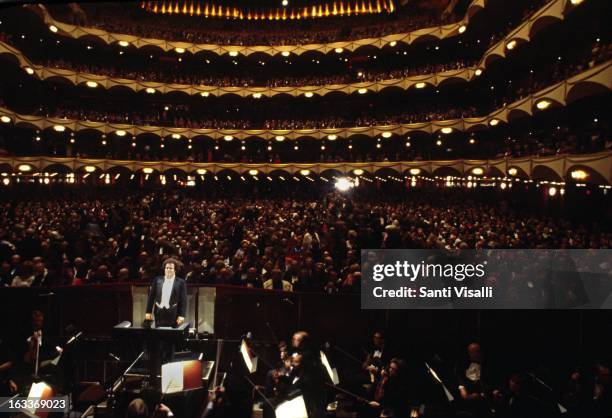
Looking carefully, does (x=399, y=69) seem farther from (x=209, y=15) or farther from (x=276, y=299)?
(x=276, y=299)

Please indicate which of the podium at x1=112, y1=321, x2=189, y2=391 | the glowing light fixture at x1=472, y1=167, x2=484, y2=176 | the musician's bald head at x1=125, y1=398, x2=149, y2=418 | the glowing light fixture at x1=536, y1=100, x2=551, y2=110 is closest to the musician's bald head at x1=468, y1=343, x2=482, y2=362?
the podium at x1=112, y1=321, x2=189, y2=391

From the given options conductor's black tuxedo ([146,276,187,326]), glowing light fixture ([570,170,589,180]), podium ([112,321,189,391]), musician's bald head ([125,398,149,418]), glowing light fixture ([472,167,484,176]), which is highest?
glowing light fixture ([472,167,484,176])

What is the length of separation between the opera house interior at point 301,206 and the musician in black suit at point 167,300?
0.10ft

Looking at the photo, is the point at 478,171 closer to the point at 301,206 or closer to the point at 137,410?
the point at 301,206

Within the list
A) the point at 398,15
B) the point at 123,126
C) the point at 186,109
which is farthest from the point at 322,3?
the point at 123,126

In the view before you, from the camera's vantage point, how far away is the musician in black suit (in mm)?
5258

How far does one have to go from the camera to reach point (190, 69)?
2989 cm

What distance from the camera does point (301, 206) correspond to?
21094 mm

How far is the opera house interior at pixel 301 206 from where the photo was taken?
16.8 ft

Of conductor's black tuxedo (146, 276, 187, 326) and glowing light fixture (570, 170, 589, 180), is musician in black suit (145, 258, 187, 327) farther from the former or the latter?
glowing light fixture (570, 170, 589, 180)

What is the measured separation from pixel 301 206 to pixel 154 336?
16.7m

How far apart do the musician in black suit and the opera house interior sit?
0.03m

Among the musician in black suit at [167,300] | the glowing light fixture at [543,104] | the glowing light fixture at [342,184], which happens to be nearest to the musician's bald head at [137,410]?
the musician in black suit at [167,300]

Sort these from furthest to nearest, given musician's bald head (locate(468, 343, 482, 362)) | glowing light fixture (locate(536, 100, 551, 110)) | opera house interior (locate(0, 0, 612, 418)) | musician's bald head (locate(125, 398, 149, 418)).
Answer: glowing light fixture (locate(536, 100, 551, 110)) < musician's bald head (locate(468, 343, 482, 362)) < opera house interior (locate(0, 0, 612, 418)) < musician's bald head (locate(125, 398, 149, 418))
